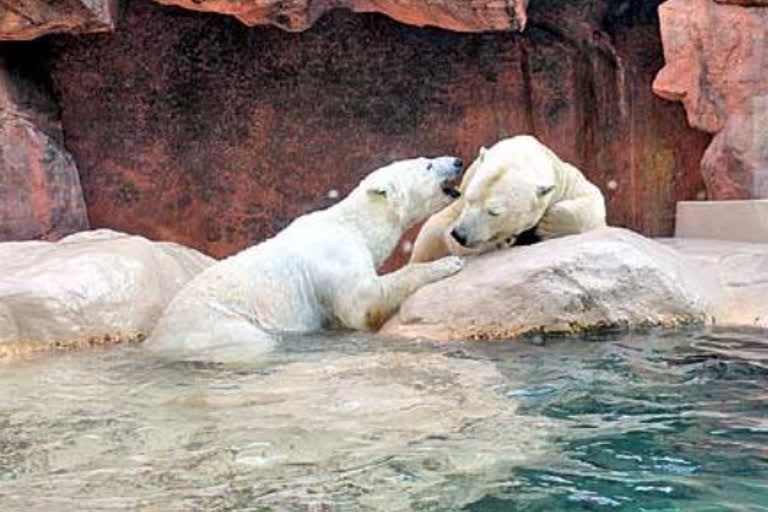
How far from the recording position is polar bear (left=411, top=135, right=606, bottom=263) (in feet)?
16.5

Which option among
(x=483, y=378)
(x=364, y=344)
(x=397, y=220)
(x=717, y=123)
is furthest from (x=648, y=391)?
(x=717, y=123)

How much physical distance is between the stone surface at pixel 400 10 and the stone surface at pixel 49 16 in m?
0.49

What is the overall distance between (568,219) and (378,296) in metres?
1.16

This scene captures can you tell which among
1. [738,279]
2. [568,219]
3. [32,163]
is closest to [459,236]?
[568,219]

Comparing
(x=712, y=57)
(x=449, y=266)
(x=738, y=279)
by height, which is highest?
(x=712, y=57)

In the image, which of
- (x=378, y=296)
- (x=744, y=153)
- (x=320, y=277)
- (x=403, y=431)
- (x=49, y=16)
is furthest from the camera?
(x=744, y=153)

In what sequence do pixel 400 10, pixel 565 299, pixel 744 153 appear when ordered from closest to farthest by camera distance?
pixel 565 299, pixel 744 153, pixel 400 10

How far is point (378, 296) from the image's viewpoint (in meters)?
5.00

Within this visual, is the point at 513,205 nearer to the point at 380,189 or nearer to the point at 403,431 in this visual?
the point at 380,189

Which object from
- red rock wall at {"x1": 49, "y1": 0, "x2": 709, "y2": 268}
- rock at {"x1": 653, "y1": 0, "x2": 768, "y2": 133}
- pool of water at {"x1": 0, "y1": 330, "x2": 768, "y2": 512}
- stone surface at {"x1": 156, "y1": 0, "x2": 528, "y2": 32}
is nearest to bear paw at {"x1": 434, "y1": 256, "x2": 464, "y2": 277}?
pool of water at {"x1": 0, "y1": 330, "x2": 768, "y2": 512}

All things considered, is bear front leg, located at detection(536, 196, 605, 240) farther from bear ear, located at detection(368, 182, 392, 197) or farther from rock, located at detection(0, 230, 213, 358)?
rock, located at detection(0, 230, 213, 358)

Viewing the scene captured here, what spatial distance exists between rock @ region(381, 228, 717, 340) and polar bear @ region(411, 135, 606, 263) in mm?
341

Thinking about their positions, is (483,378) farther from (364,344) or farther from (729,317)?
(729,317)

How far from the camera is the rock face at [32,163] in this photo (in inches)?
282
